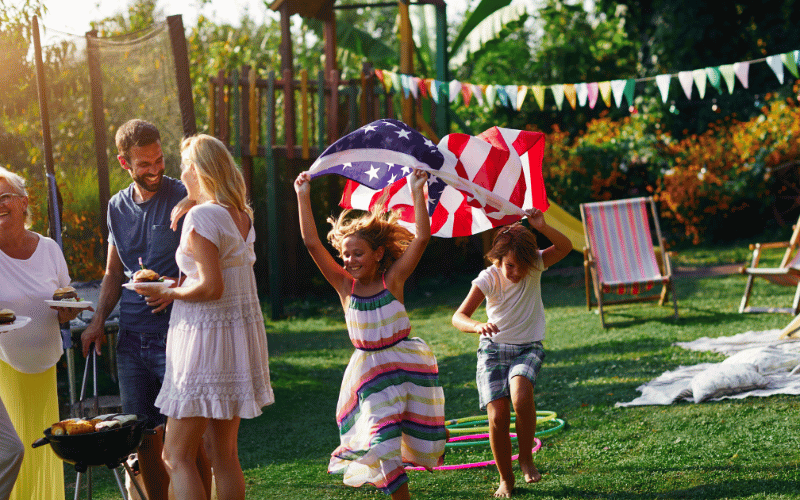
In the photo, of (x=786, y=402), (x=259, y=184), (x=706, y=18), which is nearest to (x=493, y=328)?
(x=786, y=402)

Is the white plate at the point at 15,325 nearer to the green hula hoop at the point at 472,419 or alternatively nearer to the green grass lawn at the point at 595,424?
the green grass lawn at the point at 595,424

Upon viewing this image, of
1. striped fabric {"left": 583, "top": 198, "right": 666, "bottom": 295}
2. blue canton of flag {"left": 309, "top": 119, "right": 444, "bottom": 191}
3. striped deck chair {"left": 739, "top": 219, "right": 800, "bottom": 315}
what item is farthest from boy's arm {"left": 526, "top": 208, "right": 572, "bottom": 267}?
striped deck chair {"left": 739, "top": 219, "right": 800, "bottom": 315}

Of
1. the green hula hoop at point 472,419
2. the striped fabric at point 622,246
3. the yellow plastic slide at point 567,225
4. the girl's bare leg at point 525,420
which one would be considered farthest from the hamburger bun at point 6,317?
the yellow plastic slide at point 567,225

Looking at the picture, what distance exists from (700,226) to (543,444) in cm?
1223

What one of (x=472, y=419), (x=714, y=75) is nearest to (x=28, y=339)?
(x=472, y=419)

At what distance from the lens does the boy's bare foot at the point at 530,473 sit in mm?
4285

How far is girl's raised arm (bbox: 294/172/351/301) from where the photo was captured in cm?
362

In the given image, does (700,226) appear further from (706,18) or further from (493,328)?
(493,328)

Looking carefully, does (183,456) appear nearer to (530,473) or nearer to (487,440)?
(530,473)

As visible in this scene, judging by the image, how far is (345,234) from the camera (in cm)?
371

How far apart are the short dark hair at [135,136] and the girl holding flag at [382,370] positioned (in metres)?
0.68

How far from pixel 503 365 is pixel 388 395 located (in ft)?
3.35

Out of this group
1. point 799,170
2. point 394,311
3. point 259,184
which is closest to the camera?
point 394,311

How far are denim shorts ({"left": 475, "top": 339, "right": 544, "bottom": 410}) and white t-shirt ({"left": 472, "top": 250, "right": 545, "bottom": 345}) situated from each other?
4 cm
